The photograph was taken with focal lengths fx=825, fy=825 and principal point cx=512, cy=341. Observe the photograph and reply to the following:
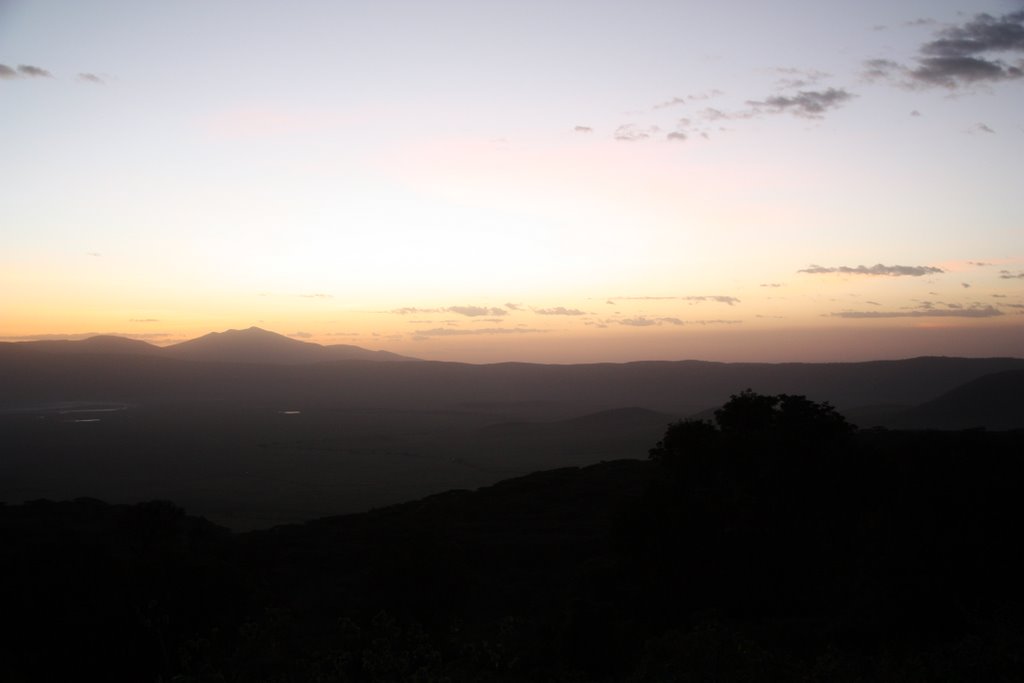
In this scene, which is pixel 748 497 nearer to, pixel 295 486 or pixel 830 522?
pixel 830 522

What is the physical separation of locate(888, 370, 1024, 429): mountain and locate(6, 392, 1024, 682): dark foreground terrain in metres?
66.2

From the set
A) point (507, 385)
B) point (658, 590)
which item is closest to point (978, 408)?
point (658, 590)

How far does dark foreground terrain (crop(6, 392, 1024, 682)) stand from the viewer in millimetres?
10133

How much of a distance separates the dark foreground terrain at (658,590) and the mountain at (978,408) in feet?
217

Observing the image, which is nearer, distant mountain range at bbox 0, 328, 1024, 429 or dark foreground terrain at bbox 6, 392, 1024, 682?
dark foreground terrain at bbox 6, 392, 1024, 682

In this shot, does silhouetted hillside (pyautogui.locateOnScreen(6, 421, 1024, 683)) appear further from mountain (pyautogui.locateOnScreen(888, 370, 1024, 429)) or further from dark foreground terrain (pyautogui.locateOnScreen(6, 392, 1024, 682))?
mountain (pyautogui.locateOnScreen(888, 370, 1024, 429))

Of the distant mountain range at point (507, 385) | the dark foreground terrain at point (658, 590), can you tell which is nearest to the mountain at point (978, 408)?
the distant mountain range at point (507, 385)

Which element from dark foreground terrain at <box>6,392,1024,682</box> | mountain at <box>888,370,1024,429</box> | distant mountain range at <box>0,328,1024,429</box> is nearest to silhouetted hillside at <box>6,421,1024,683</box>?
dark foreground terrain at <box>6,392,1024,682</box>

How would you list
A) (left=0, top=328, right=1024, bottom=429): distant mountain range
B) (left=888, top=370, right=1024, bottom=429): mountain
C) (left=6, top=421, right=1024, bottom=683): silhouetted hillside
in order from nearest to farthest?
1. (left=6, top=421, right=1024, bottom=683): silhouetted hillside
2. (left=888, top=370, right=1024, bottom=429): mountain
3. (left=0, top=328, right=1024, bottom=429): distant mountain range

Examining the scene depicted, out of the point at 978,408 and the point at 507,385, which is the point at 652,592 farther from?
the point at 507,385

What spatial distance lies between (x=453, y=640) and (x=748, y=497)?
25.5ft

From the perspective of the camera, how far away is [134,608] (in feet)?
43.8

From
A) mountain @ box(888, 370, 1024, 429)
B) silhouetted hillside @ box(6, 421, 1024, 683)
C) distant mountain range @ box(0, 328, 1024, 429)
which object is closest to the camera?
silhouetted hillside @ box(6, 421, 1024, 683)

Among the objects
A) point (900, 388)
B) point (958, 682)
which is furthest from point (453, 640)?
point (900, 388)
